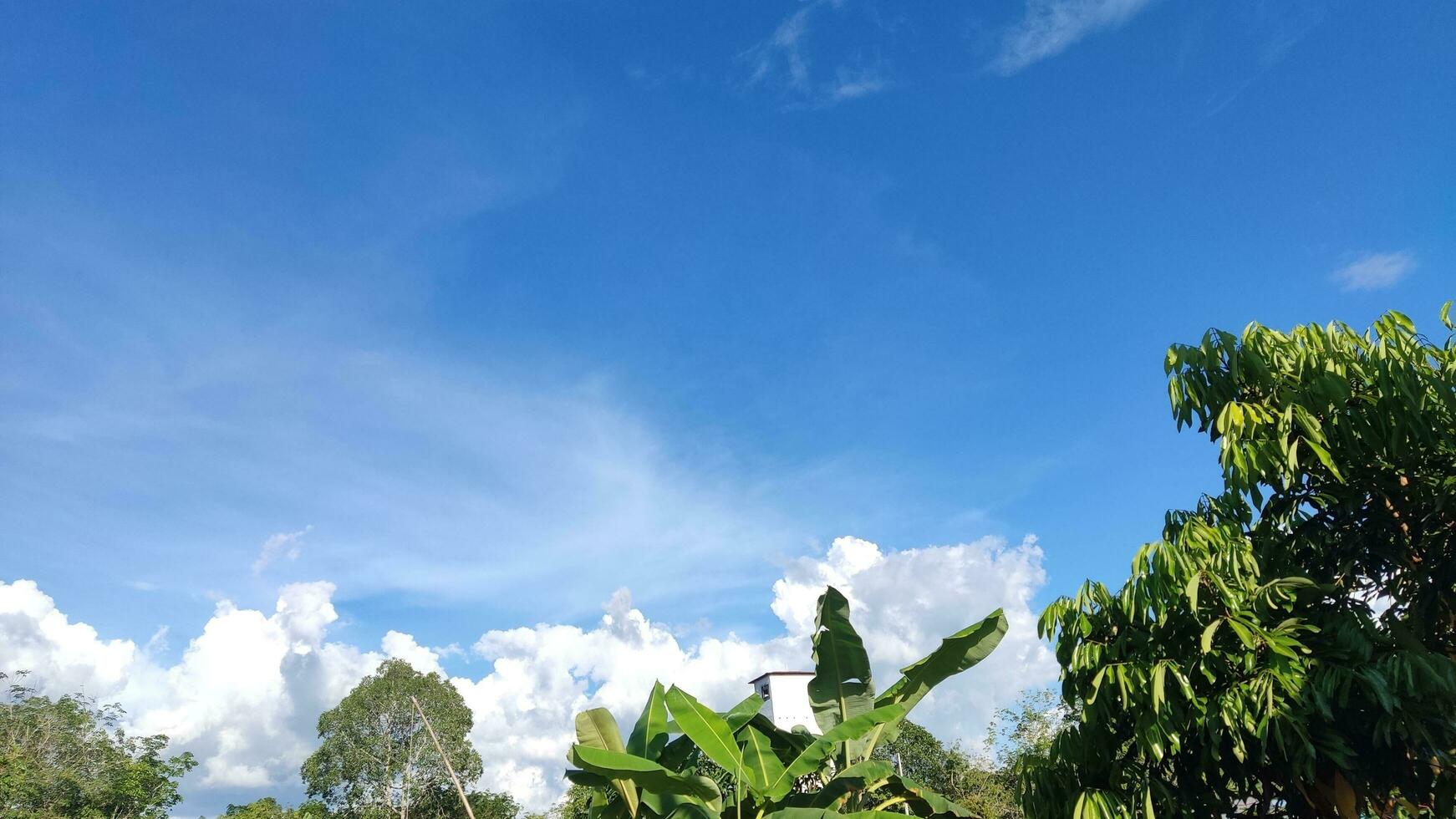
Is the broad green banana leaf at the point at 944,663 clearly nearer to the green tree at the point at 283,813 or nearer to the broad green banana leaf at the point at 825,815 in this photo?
the broad green banana leaf at the point at 825,815

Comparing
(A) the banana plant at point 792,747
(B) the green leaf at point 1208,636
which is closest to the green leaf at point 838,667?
(A) the banana plant at point 792,747

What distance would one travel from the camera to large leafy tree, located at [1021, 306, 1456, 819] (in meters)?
6.94

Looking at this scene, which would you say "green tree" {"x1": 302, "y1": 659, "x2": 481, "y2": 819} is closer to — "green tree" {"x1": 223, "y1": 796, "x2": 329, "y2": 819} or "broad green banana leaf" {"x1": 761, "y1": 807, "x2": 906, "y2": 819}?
"green tree" {"x1": 223, "y1": 796, "x2": 329, "y2": 819}

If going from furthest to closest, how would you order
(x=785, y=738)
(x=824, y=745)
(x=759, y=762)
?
(x=785, y=738) → (x=759, y=762) → (x=824, y=745)

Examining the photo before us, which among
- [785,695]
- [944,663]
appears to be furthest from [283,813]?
[944,663]

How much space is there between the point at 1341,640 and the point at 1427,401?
77.5 inches

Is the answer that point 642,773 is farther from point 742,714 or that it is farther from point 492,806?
point 492,806

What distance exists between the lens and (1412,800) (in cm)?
755

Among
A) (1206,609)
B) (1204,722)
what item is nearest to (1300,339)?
(1206,609)

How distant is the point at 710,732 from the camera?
7680mm

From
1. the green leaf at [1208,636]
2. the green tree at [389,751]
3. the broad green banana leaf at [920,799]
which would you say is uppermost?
the green tree at [389,751]

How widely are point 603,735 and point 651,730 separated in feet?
1.73

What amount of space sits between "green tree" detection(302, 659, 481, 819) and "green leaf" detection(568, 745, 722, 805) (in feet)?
98.8

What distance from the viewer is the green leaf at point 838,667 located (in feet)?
27.3
